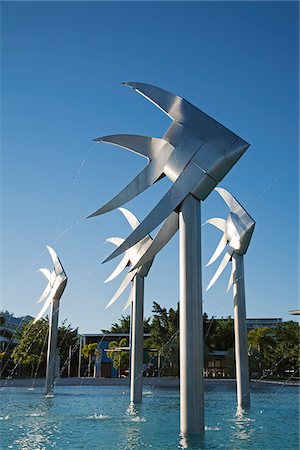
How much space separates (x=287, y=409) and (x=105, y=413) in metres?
6.49

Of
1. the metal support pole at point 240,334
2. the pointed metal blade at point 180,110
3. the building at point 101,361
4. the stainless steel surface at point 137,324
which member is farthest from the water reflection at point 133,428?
the building at point 101,361

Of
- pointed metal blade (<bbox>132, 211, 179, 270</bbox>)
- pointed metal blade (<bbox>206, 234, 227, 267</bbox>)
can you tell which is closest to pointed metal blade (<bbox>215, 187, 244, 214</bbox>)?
pointed metal blade (<bbox>206, 234, 227, 267</bbox>)

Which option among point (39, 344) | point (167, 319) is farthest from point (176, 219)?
point (167, 319)

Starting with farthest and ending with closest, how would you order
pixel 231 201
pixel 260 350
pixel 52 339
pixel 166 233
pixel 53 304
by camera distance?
pixel 260 350 → pixel 53 304 → pixel 52 339 → pixel 231 201 → pixel 166 233

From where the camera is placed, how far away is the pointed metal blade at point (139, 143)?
11836 mm

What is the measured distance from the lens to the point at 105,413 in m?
15.1

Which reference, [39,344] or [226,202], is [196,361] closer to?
[226,202]

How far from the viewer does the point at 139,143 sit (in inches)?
480

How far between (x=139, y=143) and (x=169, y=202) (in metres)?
2.39

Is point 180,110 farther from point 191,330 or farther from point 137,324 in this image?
point 137,324

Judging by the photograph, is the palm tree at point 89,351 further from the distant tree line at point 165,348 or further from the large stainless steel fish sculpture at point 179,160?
the large stainless steel fish sculpture at point 179,160

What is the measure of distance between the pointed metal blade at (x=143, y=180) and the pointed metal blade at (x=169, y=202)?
1.06 m

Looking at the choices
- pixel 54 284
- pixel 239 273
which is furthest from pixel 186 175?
pixel 54 284

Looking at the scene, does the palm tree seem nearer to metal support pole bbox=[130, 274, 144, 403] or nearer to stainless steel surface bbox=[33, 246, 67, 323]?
stainless steel surface bbox=[33, 246, 67, 323]
